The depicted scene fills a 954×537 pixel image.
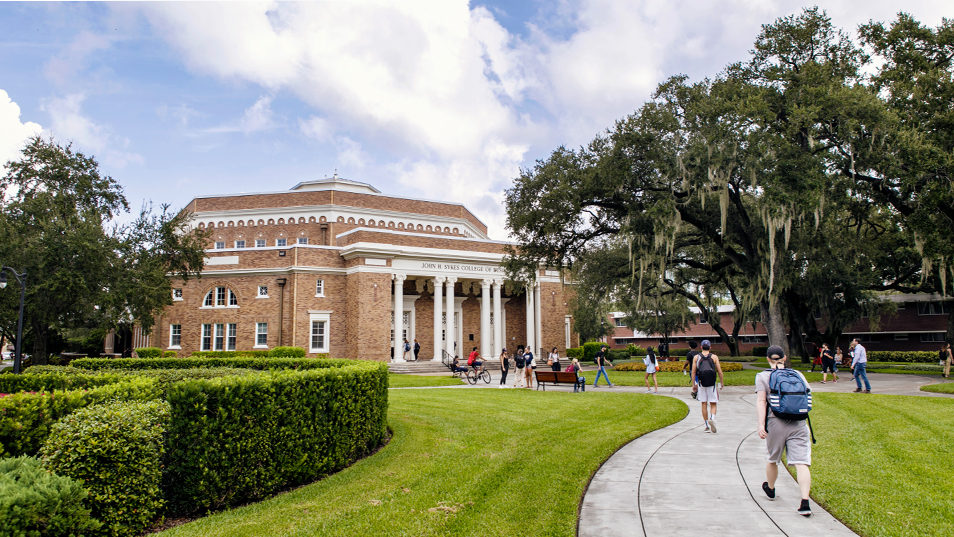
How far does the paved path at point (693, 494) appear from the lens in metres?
5.31

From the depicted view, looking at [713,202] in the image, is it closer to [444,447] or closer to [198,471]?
[444,447]

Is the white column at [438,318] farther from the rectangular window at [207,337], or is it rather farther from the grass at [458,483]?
the grass at [458,483]

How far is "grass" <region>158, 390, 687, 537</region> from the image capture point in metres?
5.39

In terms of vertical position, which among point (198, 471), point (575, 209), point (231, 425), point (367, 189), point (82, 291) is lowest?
point (198, 471)

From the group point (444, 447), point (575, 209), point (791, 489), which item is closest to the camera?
point (791, 489)

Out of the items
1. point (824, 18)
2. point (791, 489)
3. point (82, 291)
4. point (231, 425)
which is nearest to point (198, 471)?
point (231, 425)

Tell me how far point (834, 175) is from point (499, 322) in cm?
2075

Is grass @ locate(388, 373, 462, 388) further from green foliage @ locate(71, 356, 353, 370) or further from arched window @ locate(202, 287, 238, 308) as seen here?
arched window @ locate(202, 287, 238, 308)

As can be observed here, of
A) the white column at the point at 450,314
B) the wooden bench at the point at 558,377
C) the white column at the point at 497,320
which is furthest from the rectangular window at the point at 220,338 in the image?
the wooden bench at the point at 558,377

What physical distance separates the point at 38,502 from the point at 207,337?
101 feet

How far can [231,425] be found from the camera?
20.4 ft

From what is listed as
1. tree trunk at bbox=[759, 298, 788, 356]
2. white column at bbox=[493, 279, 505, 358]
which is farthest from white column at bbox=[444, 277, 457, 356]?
tree trunk at bbox=[759, 298, 788, 356]

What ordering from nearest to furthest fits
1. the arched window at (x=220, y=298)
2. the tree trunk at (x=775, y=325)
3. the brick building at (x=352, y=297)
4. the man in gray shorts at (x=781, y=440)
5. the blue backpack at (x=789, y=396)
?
the man in gray shorts at (x=781, y=440) < the blue backpack at (x=789, y=396) < the tree trunk at (x=775, y=325) < the brick building at (x=352, y=297) < the arched window at (x=220, y=298)

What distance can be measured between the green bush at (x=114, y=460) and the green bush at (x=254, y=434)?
0.32 meters
